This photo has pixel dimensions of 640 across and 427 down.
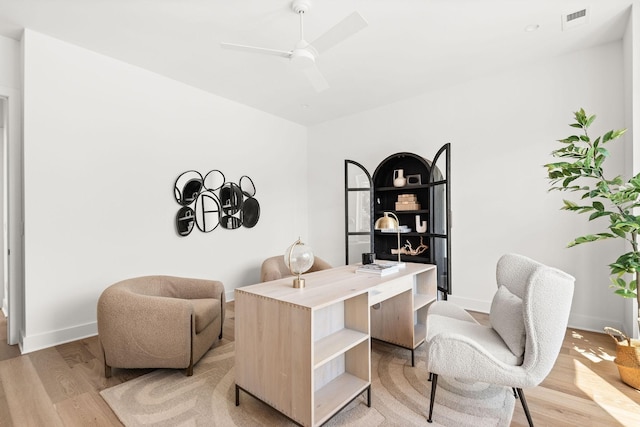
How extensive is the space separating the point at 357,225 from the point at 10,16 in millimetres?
3968

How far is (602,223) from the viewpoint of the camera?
10.3 feet

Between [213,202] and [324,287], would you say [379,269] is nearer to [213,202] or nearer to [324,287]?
[324,287]

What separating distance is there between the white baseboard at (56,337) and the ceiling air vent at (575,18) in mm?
5255

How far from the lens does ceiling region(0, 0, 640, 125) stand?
2.53 metres

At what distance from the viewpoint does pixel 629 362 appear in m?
2.19

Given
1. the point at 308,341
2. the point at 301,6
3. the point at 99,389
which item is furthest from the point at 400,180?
the point at 99,389

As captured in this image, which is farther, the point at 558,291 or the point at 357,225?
the point at 357,225

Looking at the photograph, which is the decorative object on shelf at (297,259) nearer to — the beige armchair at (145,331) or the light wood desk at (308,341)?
the light wood desk at (308,341)

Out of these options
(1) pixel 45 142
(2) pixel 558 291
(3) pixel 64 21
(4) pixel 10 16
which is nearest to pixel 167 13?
(3) pixel 64 21

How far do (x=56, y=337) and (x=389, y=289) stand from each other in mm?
3095

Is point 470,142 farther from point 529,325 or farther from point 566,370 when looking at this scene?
point 529,325

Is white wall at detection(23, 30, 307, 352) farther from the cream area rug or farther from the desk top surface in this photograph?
the desk top surface

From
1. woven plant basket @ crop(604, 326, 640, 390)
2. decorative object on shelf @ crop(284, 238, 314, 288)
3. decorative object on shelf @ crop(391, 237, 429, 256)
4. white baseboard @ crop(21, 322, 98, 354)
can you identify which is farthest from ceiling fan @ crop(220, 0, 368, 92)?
white baseboard @ crop(21, 322, 98, 354)

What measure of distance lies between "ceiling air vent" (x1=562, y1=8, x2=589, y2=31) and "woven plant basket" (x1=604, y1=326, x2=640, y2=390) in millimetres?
2576
